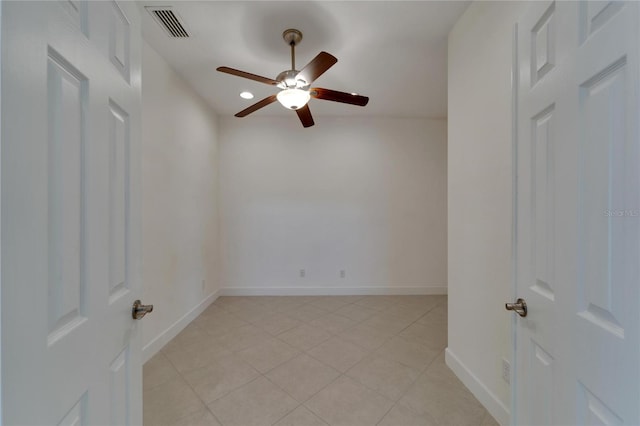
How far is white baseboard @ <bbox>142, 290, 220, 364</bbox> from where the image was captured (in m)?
2.02

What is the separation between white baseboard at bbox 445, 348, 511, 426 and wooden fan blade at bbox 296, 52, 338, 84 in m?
2.25

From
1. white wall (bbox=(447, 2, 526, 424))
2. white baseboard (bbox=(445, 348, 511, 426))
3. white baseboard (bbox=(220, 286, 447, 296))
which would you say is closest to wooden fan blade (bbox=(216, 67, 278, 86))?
white wall (bbox=(447, 2, 526, 424))

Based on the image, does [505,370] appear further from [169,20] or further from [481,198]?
[169,20]

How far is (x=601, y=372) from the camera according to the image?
1.94 feet

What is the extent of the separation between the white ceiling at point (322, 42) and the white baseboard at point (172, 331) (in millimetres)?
2649

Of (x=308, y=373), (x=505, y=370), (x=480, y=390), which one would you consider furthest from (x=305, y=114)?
(x=480, y=390)

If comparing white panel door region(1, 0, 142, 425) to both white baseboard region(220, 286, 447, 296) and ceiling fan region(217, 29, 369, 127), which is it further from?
white baseboard region(220, 286, 447, 296)

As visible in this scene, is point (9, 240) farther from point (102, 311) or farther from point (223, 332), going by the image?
point (223, 332)

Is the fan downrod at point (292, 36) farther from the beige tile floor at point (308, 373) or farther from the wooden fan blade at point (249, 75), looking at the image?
the beige tile floor at point (308, 373)

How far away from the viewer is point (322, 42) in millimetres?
1969

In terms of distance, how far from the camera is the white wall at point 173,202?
2053 millimetres

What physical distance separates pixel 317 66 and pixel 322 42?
0.57 meters

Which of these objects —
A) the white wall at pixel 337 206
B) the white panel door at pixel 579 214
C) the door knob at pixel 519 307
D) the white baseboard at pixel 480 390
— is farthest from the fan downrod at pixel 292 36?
the white baseboard at pixel 480 390

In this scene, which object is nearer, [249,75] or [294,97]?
[249,75]
